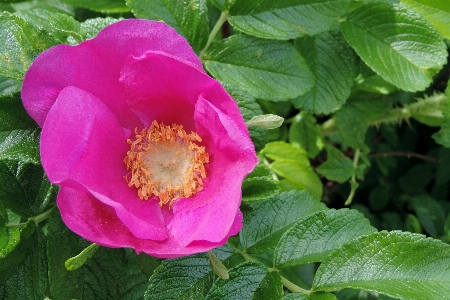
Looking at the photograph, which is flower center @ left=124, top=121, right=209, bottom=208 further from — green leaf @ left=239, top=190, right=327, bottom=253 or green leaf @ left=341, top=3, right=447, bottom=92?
green leaf @ left=341, top=3, right=447, bottom=92

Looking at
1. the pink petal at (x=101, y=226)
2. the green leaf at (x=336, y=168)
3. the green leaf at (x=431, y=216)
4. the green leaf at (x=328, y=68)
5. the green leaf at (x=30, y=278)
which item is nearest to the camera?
the pink petal at (x=101, y=226)

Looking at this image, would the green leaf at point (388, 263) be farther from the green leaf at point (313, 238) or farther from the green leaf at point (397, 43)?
the green leaf at point (397, 43)

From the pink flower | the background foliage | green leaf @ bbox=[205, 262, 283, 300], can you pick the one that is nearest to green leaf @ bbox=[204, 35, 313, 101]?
the background foliage

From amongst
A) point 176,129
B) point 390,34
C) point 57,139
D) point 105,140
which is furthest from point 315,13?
point 57,139

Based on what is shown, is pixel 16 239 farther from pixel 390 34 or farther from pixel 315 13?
pixel 390 34

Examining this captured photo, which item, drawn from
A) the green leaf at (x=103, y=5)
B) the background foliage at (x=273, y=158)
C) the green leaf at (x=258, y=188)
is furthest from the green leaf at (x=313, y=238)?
the green leaf at (x=103, y=5)

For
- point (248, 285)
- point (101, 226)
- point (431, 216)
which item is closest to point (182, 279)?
point (248, 285)
